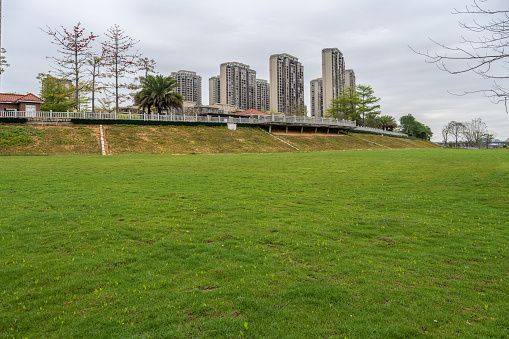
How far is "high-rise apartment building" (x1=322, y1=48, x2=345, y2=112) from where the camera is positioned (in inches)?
4256

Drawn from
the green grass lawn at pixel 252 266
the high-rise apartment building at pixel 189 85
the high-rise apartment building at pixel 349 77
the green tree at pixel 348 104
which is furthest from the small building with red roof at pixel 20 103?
the high-rise apartment building at pixel 349 77

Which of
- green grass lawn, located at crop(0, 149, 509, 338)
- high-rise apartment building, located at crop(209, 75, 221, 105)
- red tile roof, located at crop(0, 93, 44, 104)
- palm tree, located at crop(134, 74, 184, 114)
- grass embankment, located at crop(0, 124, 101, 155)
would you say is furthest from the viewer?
high-rise apartment building, located at crop(209, 75, 221, 105)

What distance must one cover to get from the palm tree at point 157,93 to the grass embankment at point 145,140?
36.4ft

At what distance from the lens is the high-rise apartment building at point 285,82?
111312 millimetres

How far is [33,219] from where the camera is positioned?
776 centimetres

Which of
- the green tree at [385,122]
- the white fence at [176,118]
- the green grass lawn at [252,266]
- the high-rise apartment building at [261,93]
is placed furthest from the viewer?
the high-rise apartment building at [261,93]

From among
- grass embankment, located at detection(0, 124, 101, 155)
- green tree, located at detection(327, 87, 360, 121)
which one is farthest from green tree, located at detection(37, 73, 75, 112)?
green tree, located at detection(327, 87, 360, 121)

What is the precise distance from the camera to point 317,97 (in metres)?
Result: 133

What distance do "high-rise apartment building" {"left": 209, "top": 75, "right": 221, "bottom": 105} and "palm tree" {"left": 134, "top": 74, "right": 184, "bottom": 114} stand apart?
7131 cm

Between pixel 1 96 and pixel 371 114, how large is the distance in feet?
→ 249

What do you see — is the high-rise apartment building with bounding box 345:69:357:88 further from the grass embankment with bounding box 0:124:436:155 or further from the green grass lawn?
the green grass lawn

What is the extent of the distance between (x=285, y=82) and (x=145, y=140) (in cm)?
8595

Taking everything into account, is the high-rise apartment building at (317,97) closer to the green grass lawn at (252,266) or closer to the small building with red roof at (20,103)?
the small building with red roof at (20,103)

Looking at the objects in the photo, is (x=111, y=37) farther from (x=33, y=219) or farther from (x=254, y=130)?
(x=33, y=219)
